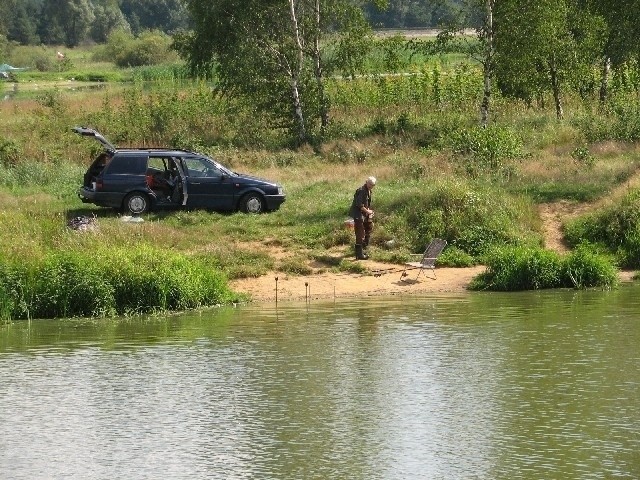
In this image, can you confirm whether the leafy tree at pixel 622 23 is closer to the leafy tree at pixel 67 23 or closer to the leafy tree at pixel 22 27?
the leafy tree at pixel 22 27

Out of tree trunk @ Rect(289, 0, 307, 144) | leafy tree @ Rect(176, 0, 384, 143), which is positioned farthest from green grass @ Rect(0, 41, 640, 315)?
leafy tree @ Rect(176, 0, 384, 143)

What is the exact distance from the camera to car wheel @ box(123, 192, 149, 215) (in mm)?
30047

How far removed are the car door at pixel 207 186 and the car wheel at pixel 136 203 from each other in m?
0.99

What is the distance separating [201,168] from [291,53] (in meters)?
11.3

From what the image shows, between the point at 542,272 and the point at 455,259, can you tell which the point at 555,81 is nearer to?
the point at 455,259

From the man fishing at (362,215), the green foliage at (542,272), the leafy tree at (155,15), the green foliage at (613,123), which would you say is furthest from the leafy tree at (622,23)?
the leafy tree at (155,15)

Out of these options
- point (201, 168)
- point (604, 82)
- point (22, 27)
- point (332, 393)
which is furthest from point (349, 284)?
point (22, 27)

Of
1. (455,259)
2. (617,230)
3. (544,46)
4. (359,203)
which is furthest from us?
(544,46)

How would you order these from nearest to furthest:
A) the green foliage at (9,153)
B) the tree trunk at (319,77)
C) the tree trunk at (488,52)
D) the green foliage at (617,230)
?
1. the green foliage at (617,230)
2. the green foliage at (9,153)
3. the tree trunk at (488,52)
4. the tree trunk at (319,77)

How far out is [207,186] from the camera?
30.5 metres

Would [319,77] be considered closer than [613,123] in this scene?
No

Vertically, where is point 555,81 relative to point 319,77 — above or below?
below

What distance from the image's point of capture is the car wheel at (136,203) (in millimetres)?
30047

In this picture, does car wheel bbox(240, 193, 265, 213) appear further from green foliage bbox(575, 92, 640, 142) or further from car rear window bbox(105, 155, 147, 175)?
green foliage bbox(575, 92, 640, 142)
